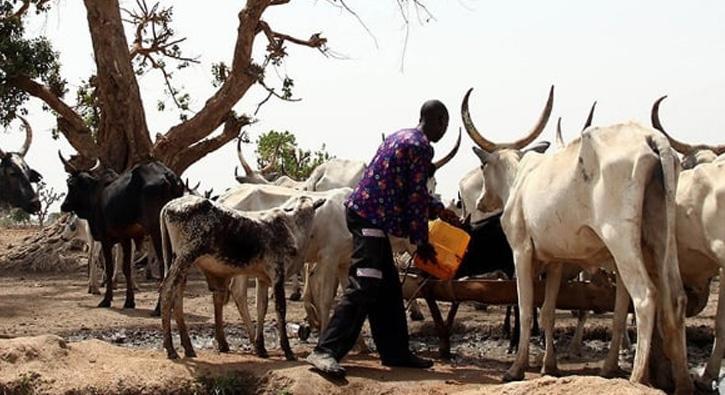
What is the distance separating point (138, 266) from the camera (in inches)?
696

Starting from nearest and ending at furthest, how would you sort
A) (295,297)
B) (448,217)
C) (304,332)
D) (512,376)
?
1. (512,376)
2. (448,217)
3. (304,332)
4. (295,297)

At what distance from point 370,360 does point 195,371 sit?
1.56m

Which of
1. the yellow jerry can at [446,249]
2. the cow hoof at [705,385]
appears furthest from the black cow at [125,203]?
the cow hoof at [705,385]

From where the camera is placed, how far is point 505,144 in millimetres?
8602

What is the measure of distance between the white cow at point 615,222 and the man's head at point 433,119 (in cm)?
74

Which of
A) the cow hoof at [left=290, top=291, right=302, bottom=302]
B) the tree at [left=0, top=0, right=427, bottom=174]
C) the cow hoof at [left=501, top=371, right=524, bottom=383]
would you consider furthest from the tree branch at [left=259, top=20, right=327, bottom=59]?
the cow hoof at [left=501, top=371, right=524, bottom=383]

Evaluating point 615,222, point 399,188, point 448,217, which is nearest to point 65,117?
point 448,217

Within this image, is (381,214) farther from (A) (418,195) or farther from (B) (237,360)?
(B) (237,360)

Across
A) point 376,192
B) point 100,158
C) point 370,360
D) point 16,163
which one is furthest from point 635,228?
point 100,158

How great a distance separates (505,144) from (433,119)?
5.80 feet

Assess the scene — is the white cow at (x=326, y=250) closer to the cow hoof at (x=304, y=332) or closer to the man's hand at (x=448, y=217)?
the cow hoof at (x=304, y=332)

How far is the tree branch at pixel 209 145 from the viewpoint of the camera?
18.0 m

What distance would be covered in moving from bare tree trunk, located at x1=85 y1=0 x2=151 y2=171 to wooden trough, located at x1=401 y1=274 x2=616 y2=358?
9.46 m

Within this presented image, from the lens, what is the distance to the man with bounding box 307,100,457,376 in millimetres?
6766
